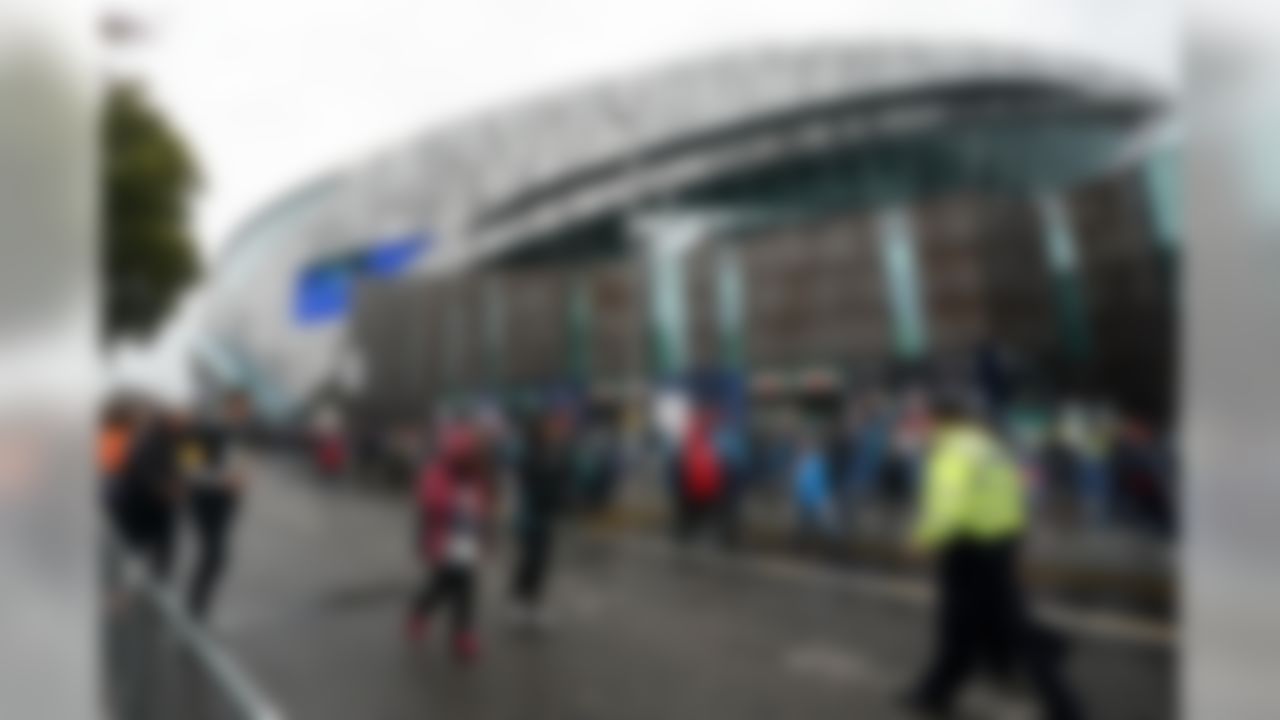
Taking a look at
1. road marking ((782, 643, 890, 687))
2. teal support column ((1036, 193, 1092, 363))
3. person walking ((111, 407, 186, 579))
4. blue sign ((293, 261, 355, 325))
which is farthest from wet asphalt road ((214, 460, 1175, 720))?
teal support column ((1036, 193, 1092, 363))

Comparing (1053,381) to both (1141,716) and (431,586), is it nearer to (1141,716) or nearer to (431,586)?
(1141,716)

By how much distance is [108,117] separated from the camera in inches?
71.0

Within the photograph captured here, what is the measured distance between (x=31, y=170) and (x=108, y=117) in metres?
0.13

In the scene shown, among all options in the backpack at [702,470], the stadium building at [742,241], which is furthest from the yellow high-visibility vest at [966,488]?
the backpack at [702,470]

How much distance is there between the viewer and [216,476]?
1770 millimetres

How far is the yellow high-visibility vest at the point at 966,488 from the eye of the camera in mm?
1811

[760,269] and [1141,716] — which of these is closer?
[760,269]

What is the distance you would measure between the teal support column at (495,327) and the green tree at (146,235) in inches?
15.4

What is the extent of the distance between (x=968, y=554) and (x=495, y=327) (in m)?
0.71

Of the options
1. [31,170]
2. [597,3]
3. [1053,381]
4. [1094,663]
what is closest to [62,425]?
[31,170]

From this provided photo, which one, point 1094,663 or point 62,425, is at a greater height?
point 62,425

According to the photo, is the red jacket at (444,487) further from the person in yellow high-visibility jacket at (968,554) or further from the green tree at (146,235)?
the person in yellow high-visibility jacket at (968,554)

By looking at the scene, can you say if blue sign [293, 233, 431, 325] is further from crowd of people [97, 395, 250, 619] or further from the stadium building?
crowd of people [97, 395, 250, 619]

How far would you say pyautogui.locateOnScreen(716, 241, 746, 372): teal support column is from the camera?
175 cm
